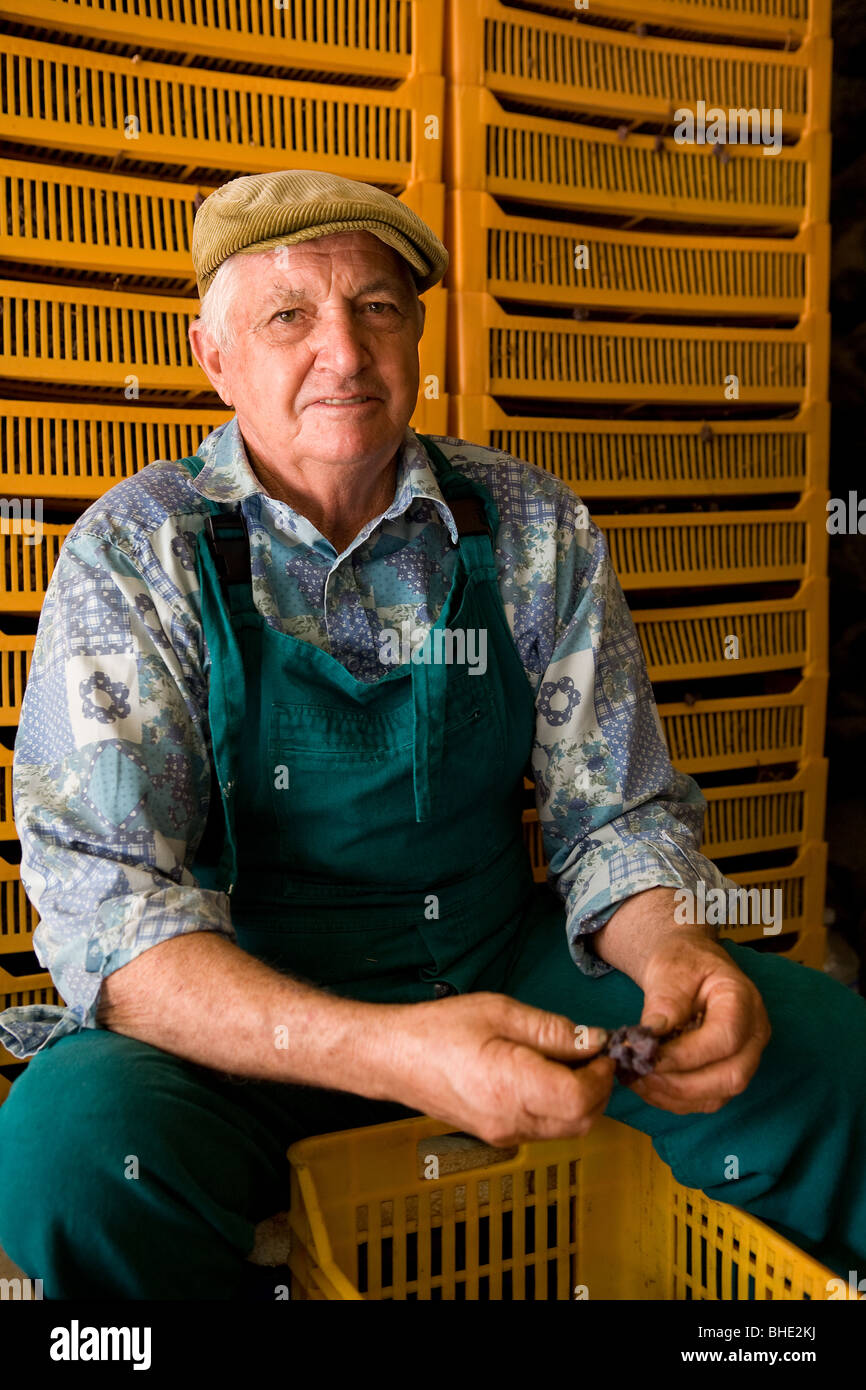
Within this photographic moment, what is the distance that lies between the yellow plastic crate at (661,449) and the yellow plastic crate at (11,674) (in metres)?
0.75

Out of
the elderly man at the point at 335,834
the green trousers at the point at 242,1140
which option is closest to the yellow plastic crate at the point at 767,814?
the elderly man at the point at 335,834

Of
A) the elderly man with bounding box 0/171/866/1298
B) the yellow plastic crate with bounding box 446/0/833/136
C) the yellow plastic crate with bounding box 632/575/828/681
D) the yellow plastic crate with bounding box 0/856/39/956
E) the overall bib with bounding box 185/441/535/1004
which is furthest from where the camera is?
the yellow plastic crate with bounding box 632/575/828/681

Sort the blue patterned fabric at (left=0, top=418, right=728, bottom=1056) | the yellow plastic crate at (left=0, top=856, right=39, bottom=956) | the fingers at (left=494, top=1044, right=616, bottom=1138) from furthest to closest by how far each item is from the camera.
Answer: the yellow plastic crate at (left=0, top=856, right=39, bottom=956), the blue patterned fabric at (left=0, top=418, right=728, bottom=1056), the fingers at (left=494, top=1044, right=616, bottom=1138)

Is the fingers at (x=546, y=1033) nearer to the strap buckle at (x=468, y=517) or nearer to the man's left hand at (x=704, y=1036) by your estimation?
the man's left hand at (x=704, y=1036)

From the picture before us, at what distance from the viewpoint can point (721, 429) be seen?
2.12m

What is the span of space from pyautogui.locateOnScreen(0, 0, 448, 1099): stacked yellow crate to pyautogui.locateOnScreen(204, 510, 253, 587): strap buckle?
1.49 ft

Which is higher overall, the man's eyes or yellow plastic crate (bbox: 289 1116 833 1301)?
the man's eyes

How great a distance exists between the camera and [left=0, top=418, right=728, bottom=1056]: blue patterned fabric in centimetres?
119

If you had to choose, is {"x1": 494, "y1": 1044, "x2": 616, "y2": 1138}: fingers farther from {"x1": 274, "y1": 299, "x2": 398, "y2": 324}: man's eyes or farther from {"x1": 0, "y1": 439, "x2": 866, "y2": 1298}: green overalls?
{"x1": 274, "y1": 299, "x2": 398, "y2": 324}: man's eyes

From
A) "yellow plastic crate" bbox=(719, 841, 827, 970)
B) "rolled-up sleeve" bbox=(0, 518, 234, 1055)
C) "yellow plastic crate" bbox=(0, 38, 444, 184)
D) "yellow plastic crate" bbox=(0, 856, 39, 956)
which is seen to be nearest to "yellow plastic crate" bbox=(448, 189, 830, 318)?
"yellow plastic crate" bbox=(0, 38, 444, 184)

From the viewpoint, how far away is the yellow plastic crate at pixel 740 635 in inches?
83.0

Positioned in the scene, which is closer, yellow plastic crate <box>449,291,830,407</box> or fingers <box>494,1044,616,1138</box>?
fingers <box>494,1044,616,1138</box>
